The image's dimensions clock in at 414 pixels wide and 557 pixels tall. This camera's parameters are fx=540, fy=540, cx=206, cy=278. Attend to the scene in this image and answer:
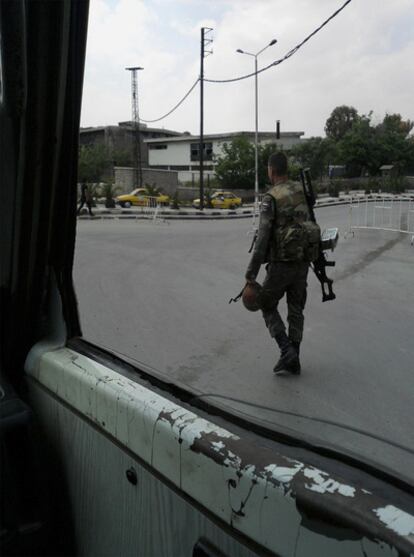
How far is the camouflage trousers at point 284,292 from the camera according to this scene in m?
4.37

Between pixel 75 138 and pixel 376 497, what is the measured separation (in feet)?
4.50

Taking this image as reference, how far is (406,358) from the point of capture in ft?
16.4

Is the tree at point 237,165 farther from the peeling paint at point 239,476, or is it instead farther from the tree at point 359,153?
the peeling paint at point 239,476

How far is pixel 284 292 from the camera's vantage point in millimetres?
4488

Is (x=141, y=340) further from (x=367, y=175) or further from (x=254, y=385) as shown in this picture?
(x=367, y=175)

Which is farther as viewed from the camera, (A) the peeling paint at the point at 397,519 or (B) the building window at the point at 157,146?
(B) the building window at the point at 157,146

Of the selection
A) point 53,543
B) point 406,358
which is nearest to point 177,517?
point 53,543

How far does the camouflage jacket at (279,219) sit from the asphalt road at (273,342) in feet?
3.38

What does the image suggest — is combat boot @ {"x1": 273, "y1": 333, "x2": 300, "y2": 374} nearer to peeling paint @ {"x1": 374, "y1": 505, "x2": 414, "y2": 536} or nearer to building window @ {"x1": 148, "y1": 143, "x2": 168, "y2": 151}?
peeling paint @ {"x1": 374, "y1": 505, "x2": 414, "y2": 536}

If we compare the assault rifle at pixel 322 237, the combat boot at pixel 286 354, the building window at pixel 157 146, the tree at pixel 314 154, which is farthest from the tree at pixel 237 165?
the combat boot at pixel 286 354

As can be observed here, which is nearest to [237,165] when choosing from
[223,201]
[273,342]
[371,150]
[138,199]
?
[223,201]

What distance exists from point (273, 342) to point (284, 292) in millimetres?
1142

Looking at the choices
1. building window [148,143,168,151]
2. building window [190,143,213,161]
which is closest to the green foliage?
building window [190,143,213,161]

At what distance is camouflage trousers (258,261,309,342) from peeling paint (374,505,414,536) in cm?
→ 345
